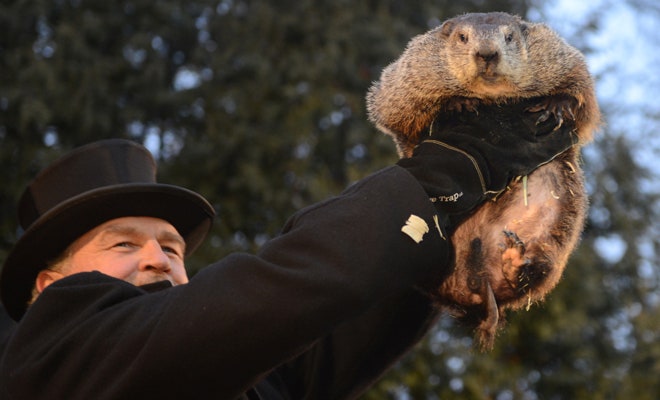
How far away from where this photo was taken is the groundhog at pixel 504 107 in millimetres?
2191

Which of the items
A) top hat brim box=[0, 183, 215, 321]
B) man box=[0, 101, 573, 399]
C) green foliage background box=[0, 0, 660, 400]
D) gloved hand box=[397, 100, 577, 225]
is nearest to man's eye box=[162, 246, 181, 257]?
top hat brim box=[0, 183, 215, 321]

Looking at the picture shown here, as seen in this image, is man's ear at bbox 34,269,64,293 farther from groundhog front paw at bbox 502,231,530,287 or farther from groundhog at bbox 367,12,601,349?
groundhog front paw at bbox 502,231,530,287

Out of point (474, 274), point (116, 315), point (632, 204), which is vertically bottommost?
point (632, 204)

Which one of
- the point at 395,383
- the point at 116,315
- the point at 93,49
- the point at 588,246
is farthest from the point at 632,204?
the point at 116,315

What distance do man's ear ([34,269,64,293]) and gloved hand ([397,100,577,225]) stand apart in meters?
1.22

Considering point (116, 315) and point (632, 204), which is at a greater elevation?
point (116, 315)

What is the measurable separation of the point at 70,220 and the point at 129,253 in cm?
20

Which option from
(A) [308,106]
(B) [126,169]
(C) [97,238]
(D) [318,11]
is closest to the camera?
(C) [97,238]

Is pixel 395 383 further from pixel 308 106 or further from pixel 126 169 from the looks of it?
pixel 126 169

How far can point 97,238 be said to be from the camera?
265cm

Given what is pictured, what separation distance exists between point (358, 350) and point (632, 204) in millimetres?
6403

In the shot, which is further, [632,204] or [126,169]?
[632,204]

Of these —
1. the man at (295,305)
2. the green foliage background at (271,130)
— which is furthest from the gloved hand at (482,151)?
the green foliage background at (271,130)

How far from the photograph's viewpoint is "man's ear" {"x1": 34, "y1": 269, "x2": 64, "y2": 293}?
270cm
